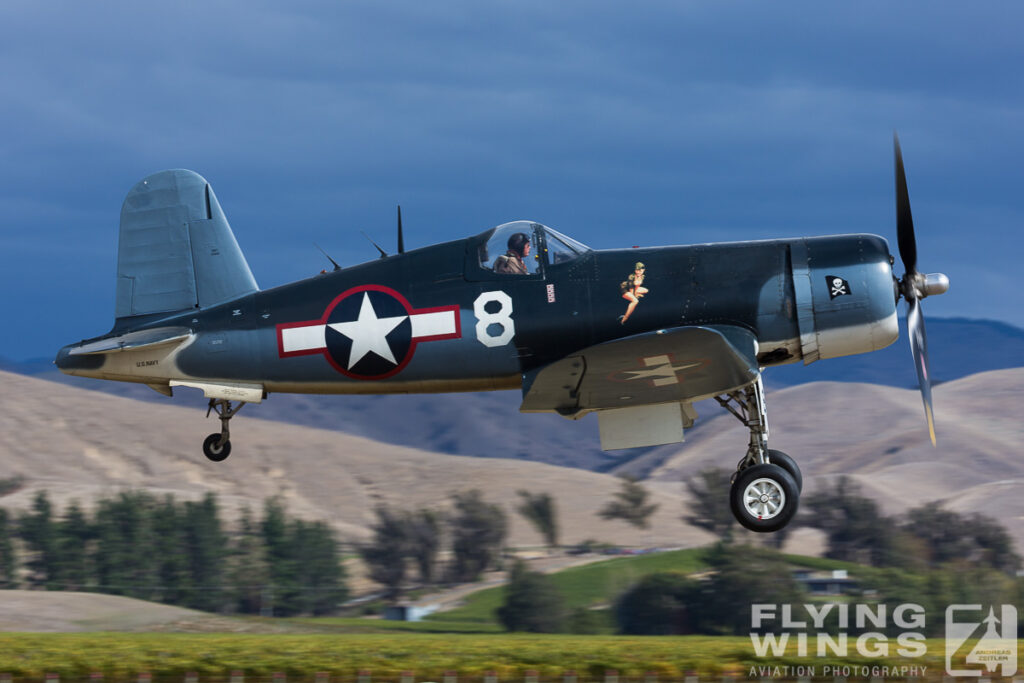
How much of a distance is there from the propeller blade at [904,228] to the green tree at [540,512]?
54.8 m

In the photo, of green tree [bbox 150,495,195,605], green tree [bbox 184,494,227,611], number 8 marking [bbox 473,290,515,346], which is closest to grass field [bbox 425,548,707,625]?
green tree [bbox 184,494,227,611]

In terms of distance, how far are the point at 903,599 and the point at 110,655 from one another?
47.2m

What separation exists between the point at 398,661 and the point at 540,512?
5597 centimetres

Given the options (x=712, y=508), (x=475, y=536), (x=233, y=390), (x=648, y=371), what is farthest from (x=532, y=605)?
(x=648, y=371)

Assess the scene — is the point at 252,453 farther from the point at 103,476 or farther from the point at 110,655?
the point at 110,655

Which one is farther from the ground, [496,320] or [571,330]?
[496,320]

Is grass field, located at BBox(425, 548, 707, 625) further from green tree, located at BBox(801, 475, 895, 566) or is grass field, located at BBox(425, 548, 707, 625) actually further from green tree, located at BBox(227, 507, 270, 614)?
green tree, located at BBox(227, 507, 270, 614)

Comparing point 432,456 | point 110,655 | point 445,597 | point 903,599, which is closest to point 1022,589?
point 903,599

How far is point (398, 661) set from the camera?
13.1m

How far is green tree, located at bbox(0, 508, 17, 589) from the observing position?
64.8 meters

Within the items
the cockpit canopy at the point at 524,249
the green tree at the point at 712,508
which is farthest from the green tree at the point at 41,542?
the cockpit canopy at the point at 524,249

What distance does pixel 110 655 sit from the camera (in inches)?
543

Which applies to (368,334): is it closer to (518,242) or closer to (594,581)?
(518,242)

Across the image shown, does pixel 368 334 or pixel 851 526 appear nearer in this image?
pixel 368 334
